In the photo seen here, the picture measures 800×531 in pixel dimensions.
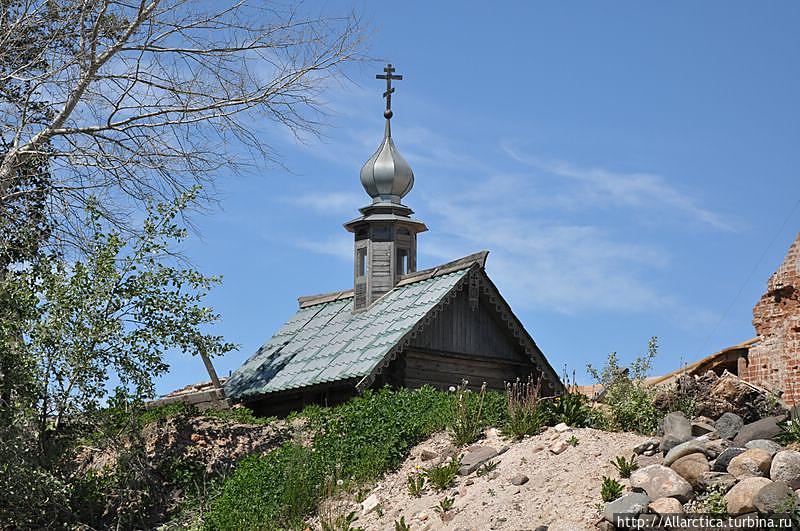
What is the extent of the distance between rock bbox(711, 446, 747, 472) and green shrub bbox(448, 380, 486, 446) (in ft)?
12.7

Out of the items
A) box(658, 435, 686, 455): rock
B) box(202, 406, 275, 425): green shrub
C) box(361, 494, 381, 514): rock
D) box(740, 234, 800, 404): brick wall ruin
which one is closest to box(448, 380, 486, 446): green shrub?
box(361, 494, 381, 514): rock

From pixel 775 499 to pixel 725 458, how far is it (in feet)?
3.49

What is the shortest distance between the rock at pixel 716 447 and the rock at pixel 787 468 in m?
0.87

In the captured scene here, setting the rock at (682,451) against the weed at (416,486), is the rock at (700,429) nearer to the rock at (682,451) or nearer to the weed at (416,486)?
the rock at (682,451)

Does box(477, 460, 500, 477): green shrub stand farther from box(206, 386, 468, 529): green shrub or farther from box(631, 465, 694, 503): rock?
box(631, 465, 694, 503): rock

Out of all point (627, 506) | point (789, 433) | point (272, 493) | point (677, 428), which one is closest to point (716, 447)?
point (677, 428)

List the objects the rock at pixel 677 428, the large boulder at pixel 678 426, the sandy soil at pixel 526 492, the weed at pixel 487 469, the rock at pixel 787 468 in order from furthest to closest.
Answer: the weed at pixel 487 469, the large boulder at pixel 678 426, the rock at pixel 677 428, the sandy soil at pixel 526 492, the rock at pixel 787 468

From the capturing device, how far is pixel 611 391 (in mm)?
14516

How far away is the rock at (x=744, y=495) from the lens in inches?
389

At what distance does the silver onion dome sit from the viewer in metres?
24.4

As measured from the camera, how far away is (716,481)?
10492 mm

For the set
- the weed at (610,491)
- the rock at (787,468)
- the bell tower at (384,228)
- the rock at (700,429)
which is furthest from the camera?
the bell tower at (384,228)

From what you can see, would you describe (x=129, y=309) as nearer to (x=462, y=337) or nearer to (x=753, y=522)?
(x=462, y=337)

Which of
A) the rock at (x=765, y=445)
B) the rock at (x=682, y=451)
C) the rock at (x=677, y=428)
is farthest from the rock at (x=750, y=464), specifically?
the rock at (x=677, y=428)
